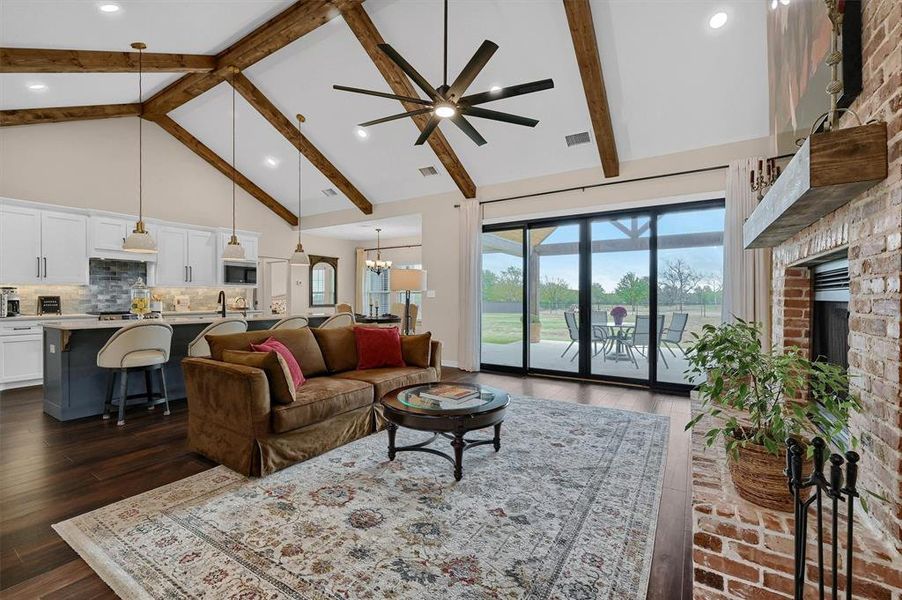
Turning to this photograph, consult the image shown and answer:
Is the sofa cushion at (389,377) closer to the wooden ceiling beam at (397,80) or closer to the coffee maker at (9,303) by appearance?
the wooden ceiling beam at (397,80)

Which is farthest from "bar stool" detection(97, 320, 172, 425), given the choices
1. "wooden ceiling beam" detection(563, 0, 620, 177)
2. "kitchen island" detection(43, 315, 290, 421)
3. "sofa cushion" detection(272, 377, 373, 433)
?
"wooden ceiling beam" detection(563, 0, 620, 177)

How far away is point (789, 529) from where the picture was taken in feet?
4.85

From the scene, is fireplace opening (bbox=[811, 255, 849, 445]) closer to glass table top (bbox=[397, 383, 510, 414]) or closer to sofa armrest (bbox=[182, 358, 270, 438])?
glass table top (bbox=[397, 383, 510, 414])

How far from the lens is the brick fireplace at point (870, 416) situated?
129cm

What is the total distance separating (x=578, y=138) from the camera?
16.8 feet

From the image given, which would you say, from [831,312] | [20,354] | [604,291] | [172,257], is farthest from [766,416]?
[172,257]

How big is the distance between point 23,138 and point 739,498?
8.43 metres

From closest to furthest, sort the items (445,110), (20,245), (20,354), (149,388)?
(445,110) < (149,388) < (20,354) < (20,245)

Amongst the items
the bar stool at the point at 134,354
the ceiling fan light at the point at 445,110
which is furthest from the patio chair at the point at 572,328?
the bar stool at the point at 134,354

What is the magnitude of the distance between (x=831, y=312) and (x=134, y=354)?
18.3 ft

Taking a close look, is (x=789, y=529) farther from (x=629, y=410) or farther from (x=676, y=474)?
(x=629, y=410)

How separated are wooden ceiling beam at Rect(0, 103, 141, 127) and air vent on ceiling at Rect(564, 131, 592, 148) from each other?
21.5 ft

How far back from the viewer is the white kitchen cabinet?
4961 mm

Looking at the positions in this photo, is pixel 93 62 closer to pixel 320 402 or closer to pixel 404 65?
pixel 404 65
